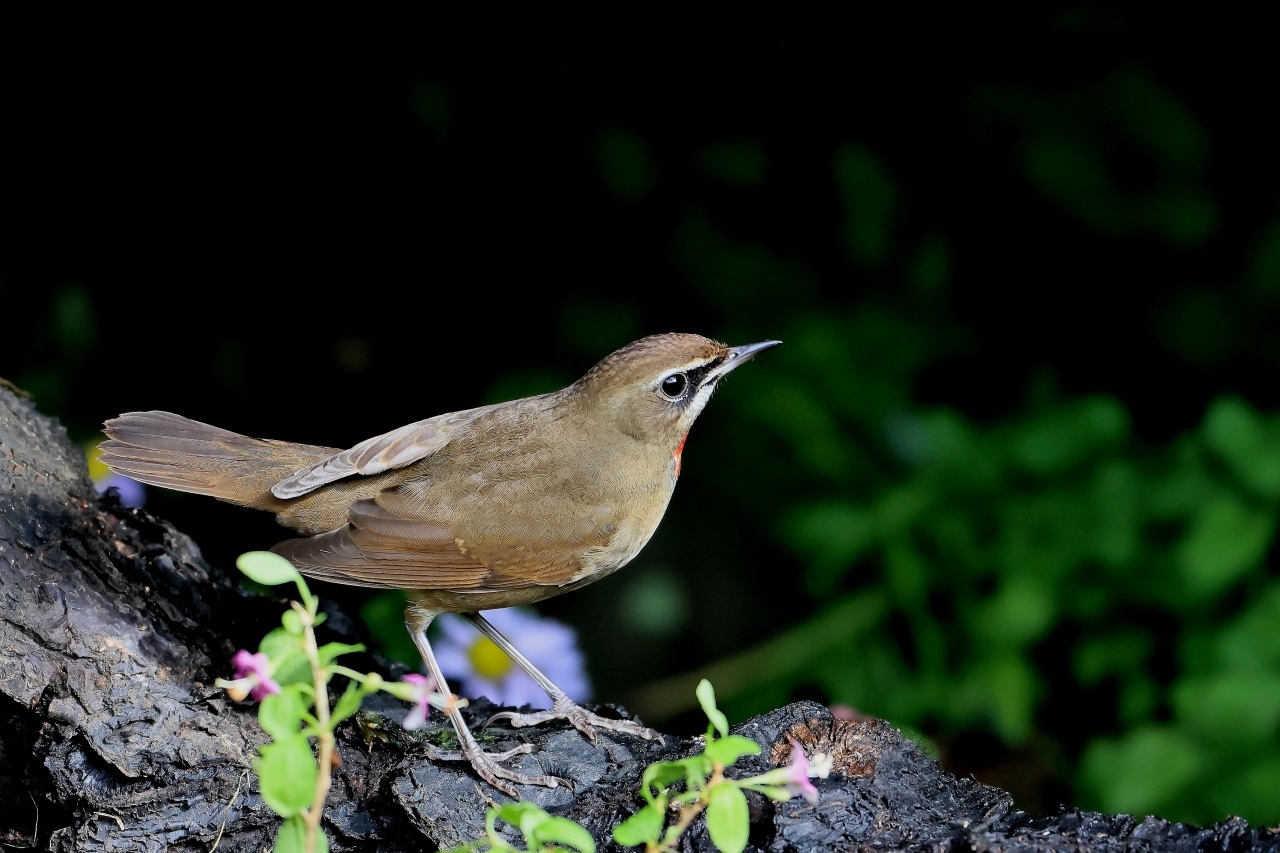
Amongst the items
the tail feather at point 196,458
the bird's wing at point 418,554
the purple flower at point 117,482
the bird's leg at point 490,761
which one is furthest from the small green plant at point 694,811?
the purple flower at point 117,482

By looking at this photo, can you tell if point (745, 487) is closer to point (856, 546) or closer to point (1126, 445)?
point (856, 546)

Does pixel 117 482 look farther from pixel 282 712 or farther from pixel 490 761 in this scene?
pixel 282 712

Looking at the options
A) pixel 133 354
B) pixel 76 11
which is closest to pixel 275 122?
pixel 76 11

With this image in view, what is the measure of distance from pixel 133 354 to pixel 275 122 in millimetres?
1205

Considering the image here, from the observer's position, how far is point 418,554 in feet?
11.4

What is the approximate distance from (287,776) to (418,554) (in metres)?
1.64

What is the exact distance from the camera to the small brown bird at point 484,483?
11.4 feet

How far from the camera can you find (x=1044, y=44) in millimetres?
4578

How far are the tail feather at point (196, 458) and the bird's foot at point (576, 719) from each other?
3.02ft

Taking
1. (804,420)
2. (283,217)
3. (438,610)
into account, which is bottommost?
(438,610)

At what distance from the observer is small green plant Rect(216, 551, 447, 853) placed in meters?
1.84

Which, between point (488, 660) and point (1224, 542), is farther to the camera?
point (488, 660)

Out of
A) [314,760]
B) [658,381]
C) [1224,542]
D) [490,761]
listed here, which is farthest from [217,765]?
[1224,542]

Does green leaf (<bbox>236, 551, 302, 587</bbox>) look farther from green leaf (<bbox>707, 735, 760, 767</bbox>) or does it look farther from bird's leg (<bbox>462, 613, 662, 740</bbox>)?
bird's leg (<bbox>462, 613, 662, 740</bbox>)
